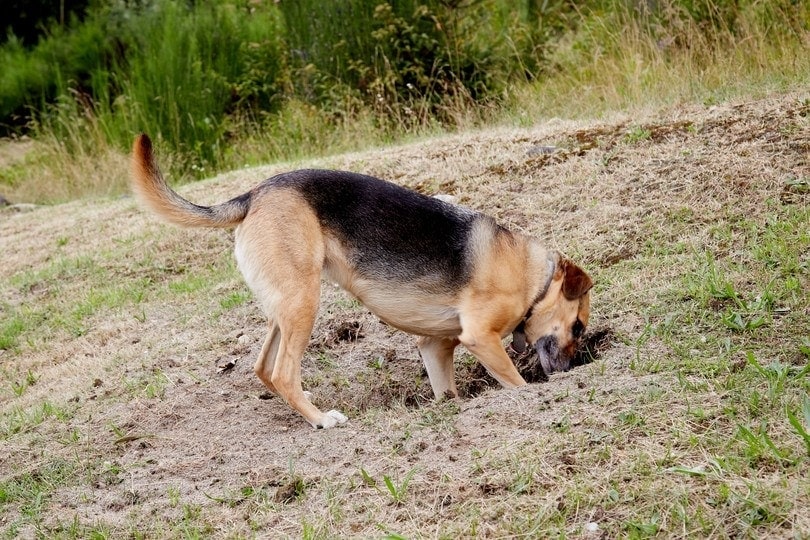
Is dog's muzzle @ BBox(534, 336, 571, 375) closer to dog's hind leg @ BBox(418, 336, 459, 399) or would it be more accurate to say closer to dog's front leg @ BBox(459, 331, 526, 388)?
dog's front leg @ BBox(459, 331, 526, 388)

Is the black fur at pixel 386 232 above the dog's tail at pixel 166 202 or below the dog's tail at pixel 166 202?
below

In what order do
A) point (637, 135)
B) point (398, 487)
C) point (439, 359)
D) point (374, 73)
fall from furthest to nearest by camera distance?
point (374, 73) → point (637, 135) → point (439, 359) → point (398, 487)

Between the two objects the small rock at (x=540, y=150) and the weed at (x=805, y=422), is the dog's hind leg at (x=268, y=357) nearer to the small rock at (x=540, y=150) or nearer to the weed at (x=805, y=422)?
the weed at (x=805, y=422)

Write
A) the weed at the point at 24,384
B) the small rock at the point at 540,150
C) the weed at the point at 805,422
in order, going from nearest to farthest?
the weed at the point at 805,422, the weed at the point at 24,384, the small rock at the point at 540,150

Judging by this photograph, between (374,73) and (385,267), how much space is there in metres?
7.61

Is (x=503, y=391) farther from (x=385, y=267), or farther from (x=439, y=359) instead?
(x=385, y=267)

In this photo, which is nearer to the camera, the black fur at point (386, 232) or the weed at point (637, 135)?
the black fur at point (386, 232)

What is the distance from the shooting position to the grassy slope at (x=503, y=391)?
11.4 feet

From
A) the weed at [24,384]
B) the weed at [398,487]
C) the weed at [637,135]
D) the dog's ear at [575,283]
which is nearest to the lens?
the weed at [398,487]

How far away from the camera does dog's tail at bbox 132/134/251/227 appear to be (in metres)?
4.86

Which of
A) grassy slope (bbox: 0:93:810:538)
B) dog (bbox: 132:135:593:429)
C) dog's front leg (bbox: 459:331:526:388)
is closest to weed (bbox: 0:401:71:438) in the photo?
grassy slope (bbox: 0:93:810:538)

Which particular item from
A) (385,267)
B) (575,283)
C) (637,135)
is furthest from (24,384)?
(637,135)

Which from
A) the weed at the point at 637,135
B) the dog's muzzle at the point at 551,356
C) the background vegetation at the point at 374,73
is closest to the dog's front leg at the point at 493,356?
the dog's muzzle at the point at 551,356

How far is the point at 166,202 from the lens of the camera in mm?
4957
